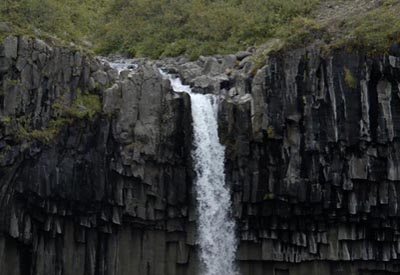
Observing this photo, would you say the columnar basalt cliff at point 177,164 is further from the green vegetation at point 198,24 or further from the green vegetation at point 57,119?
the green vegetation at point 198,24

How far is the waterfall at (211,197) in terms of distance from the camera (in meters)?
24.6

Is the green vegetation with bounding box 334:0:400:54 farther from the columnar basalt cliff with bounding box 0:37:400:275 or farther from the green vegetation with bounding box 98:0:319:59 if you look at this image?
the green vegetation with bounding box 98:0:319:59

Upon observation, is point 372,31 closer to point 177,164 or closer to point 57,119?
point 177,164

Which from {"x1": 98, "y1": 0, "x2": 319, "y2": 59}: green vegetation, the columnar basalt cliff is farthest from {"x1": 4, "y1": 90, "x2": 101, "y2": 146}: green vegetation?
{"x1": 98, "y1": 0, "x2": 319, "y2": 59}: green vegetation

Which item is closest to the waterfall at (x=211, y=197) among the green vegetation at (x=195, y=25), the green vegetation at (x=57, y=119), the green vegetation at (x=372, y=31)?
the green vegetation at (x=57, y=119)

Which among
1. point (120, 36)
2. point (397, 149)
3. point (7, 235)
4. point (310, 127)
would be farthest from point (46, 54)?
point (120, 36)

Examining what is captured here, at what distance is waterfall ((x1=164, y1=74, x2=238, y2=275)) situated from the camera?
2461cm

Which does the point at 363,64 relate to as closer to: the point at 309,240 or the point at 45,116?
the point at 309,240

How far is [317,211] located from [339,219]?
0.95 m

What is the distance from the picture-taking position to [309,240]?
80.6 ft

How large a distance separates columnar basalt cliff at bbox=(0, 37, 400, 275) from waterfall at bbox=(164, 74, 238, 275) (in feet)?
1.15

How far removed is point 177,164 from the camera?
2425 centimetres

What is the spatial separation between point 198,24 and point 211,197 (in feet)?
53.0

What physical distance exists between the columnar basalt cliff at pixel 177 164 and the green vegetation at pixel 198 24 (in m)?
1.40
